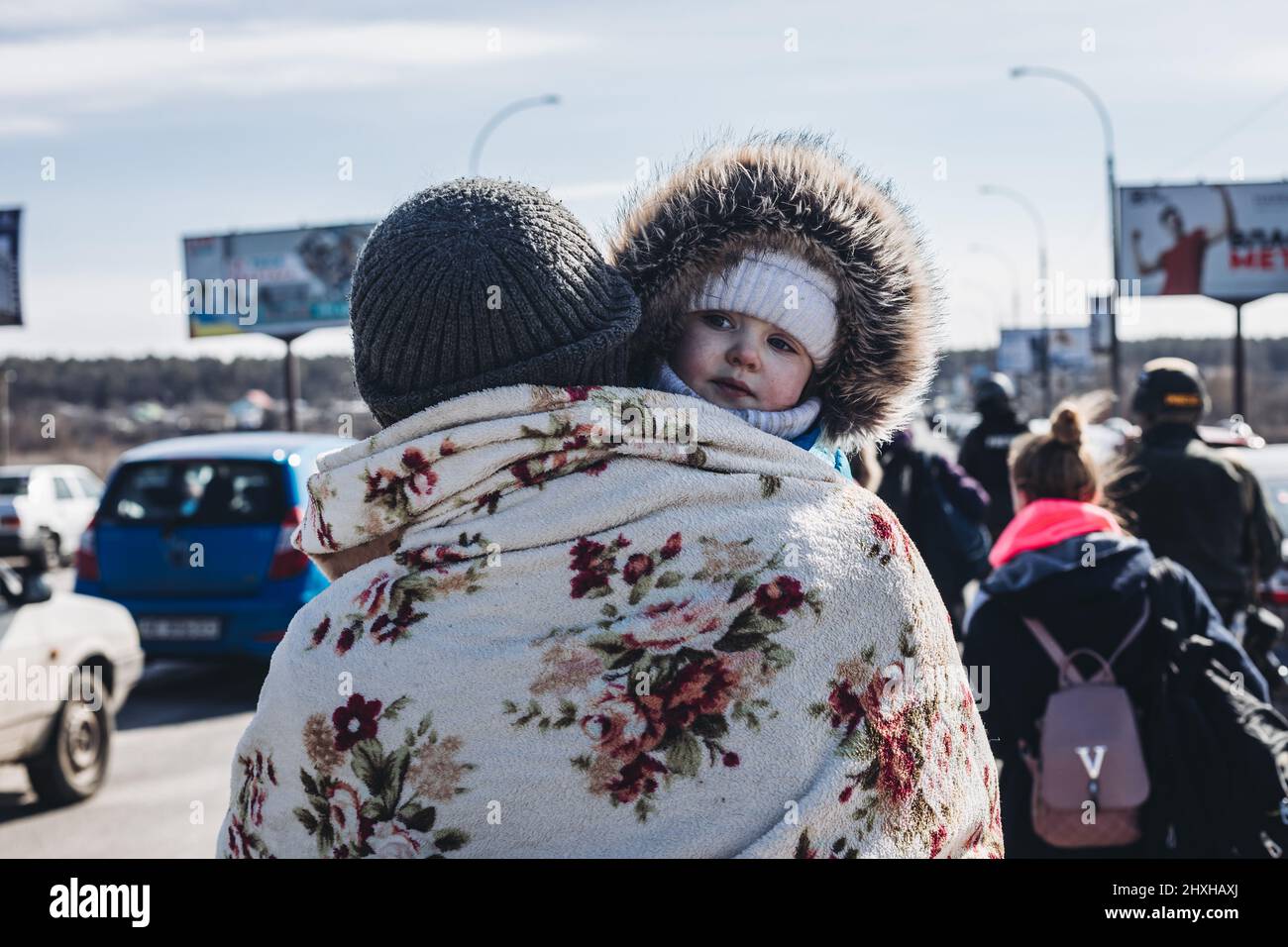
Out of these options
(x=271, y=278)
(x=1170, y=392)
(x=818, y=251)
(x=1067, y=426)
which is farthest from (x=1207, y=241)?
(x=818, y=251)

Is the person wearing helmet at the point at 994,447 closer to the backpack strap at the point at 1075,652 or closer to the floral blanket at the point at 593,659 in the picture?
the backpack strap at the point at 1075,652

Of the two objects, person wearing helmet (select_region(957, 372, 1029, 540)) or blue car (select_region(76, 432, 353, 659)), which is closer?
person wearing helmet (select_region(957, 372, 1029, 540))

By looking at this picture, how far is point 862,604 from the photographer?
1.57 meters

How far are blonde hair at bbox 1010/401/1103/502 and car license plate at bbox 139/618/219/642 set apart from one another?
6.72m

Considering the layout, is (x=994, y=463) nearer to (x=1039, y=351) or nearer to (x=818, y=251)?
(x=818, y=251)

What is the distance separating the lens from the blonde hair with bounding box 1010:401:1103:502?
393 centimetres

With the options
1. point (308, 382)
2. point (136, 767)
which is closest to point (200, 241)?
point (136, 767)

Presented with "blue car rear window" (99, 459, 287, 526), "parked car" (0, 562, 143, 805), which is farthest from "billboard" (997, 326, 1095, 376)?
"parked car" (0, 562, 143, 805)

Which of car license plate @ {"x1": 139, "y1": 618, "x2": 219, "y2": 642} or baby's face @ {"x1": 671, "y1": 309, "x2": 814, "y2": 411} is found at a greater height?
baby's face @ {"x1": 671, "y1": 309, "x2": 814, "y2": 411}

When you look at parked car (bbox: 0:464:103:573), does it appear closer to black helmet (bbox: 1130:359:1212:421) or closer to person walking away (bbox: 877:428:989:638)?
person walking away (bbox: 877:428:989:638)

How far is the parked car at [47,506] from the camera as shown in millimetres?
22703

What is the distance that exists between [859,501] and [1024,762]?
216cm

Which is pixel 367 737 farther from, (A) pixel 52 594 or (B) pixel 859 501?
(A) pixel 52 594

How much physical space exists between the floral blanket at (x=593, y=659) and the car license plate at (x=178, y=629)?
8.18 metres
